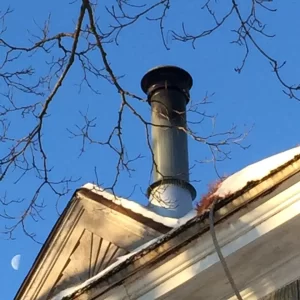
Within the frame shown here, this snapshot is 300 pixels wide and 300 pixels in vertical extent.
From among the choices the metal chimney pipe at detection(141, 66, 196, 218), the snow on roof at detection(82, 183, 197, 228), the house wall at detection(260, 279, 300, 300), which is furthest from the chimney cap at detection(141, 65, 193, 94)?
Result: the house wall at detection(260, 279, 300, 300)

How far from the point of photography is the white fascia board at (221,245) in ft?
13.3

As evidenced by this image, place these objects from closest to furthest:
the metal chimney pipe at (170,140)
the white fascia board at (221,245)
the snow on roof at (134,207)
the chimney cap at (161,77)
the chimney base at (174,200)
Answer: the white fascia board at (221,245)
the snow on roof at (134,207)
the chimney base at (174,200)
the metal chimney pipe at (170,140)
the chimney cap at (161,77)

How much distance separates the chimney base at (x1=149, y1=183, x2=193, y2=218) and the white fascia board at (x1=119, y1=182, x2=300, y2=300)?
228cm

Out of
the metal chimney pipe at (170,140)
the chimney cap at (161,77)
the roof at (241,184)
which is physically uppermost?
the chimney cap at (161,77)

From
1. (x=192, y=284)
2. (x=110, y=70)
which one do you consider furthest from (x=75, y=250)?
(x=192, y=284)

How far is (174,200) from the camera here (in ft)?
24.6

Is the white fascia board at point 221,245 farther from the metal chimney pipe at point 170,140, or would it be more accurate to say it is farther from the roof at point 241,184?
the metal chimney pipe at point 170,140

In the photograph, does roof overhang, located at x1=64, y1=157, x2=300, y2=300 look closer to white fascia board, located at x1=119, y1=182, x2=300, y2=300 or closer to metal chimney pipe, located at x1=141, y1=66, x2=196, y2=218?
white fascia board, located at x1=119, y1=182, x2=300, y2=300

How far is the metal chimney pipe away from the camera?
23.6ft

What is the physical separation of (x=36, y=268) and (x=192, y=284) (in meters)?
2.08

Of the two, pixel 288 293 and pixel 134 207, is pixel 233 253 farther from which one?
pixel 134 207

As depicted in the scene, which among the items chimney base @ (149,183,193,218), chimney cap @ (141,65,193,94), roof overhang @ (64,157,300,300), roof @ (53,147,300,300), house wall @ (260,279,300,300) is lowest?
house wall @ (260,279,300,300)

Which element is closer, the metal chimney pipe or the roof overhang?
the roof overhang

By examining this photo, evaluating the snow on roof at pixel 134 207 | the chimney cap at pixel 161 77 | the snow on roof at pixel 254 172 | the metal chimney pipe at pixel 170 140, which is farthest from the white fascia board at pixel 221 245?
the chimney cap at pixel 161 77
